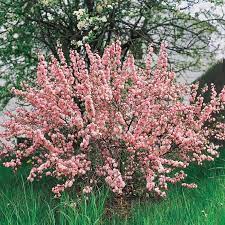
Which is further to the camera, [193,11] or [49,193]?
[193,11]

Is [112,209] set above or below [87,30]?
below

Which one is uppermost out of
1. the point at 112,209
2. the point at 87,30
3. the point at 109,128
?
the point at 87,30

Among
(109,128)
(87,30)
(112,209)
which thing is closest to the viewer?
(112,209)

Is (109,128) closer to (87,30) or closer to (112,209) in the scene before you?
(112,209)

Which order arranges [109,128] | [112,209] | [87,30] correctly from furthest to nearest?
1. [87,30]
2. [109,128]
3. [112,209]

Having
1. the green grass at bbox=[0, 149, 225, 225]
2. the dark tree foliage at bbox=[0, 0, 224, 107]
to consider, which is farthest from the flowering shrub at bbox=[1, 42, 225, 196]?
the dark tree foliage at bbox=[0, 0, 224, 107]

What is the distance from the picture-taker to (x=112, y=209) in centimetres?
697

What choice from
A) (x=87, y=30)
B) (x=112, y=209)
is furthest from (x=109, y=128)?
(x=87, y=30)

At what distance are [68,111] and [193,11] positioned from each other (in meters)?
4.64

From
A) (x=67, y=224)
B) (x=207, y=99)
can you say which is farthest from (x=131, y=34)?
(x=67, y=224)

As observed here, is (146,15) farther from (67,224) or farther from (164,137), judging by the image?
(67,224)

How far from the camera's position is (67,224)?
648 centimetres

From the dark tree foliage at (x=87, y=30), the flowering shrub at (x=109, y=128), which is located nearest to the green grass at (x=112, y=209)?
the flowering shrub at (x=109, y=128)

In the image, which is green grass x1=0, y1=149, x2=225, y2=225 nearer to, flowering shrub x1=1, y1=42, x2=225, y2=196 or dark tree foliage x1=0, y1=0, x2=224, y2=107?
flowering shrub x1=1, y1=42, x2=225, y2=196
